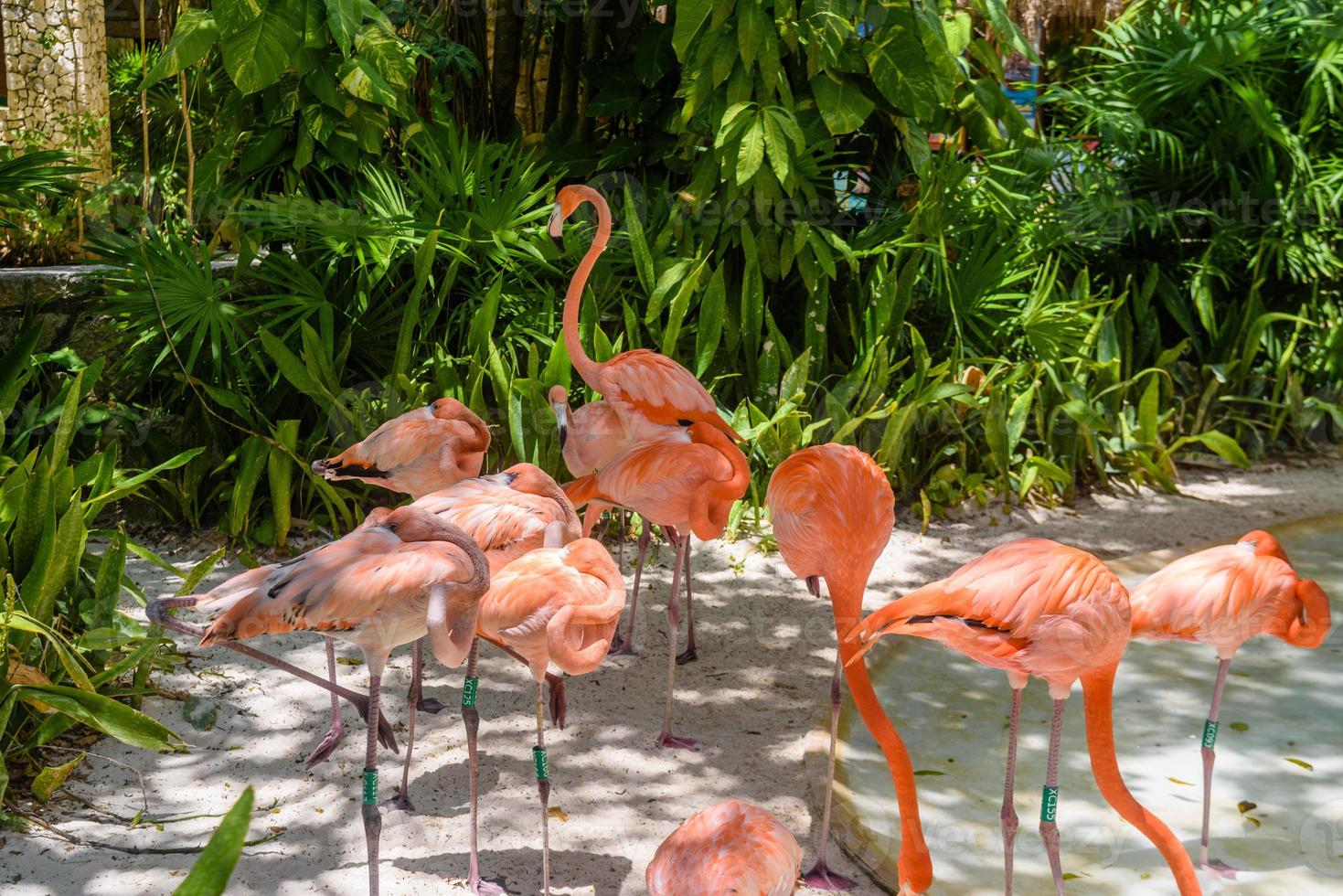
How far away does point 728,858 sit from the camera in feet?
8.18

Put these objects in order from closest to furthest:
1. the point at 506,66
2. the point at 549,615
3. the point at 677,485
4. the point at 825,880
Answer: the point at 549,615, the point at 825,880, the point at 677,485, the point at 506,66

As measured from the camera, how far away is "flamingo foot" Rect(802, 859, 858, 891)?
2994mm

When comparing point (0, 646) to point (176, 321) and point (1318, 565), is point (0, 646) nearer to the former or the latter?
point (176, 321)

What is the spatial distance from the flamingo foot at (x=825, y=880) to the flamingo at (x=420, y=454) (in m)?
1.47

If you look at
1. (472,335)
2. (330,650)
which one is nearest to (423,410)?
(330,650)

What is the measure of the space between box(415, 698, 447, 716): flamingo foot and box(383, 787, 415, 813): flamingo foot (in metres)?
0.58

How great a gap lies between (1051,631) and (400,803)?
5.98 feet

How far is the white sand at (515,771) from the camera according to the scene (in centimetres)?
306

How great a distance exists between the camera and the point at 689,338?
19.7ft

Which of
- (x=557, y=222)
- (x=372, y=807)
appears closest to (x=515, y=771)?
(x=372, y=807)

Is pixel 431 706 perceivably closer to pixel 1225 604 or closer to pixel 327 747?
pixel 327 747

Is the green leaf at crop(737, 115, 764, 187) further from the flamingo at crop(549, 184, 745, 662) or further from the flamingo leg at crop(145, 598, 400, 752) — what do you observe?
the flamingo leg at crop(145, 598, 400, 752)

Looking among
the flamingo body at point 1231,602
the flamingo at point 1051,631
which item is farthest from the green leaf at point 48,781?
the flamingo body at point 1231,602

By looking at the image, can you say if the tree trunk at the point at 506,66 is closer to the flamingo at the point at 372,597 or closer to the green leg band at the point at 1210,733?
the flamingo at the point at 372,597
